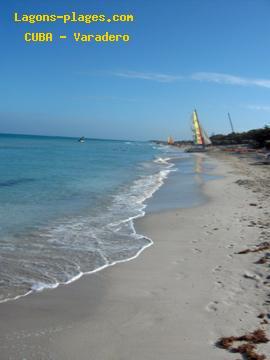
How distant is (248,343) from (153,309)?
4.50 feet

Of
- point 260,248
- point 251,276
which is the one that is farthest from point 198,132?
point 251,276

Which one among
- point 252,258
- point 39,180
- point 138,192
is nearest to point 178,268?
point 252,258

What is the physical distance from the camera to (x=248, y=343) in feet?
14.8

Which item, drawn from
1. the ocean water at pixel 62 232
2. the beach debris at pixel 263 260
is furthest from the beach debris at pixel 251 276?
the ocean water at pixel 62 232

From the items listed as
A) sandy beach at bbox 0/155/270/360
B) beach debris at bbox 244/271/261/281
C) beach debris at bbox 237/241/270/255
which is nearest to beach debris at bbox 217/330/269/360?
sandy beach at bbox 0/155/270/360

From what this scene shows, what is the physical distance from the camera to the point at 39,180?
71.2ft

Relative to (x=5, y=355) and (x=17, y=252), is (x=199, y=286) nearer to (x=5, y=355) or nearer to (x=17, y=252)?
(x=5, y=355)

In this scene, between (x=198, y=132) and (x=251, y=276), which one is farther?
(x=198, y=132)

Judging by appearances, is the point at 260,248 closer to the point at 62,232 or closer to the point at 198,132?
the point at 62,232

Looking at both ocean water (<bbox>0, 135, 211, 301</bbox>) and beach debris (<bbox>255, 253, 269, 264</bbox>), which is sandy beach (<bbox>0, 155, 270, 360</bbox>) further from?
ocean water (<bbox>0, 135, 211, 301</bbox>)

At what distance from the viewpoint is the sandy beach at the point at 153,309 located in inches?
174

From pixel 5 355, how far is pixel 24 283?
7.21ft

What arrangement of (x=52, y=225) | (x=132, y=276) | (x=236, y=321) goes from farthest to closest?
(x=52, y=225) → (x=132, y=276) → (x=236, y=321)

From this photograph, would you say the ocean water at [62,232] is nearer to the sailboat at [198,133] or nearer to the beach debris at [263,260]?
the beach debris at [263,260]
